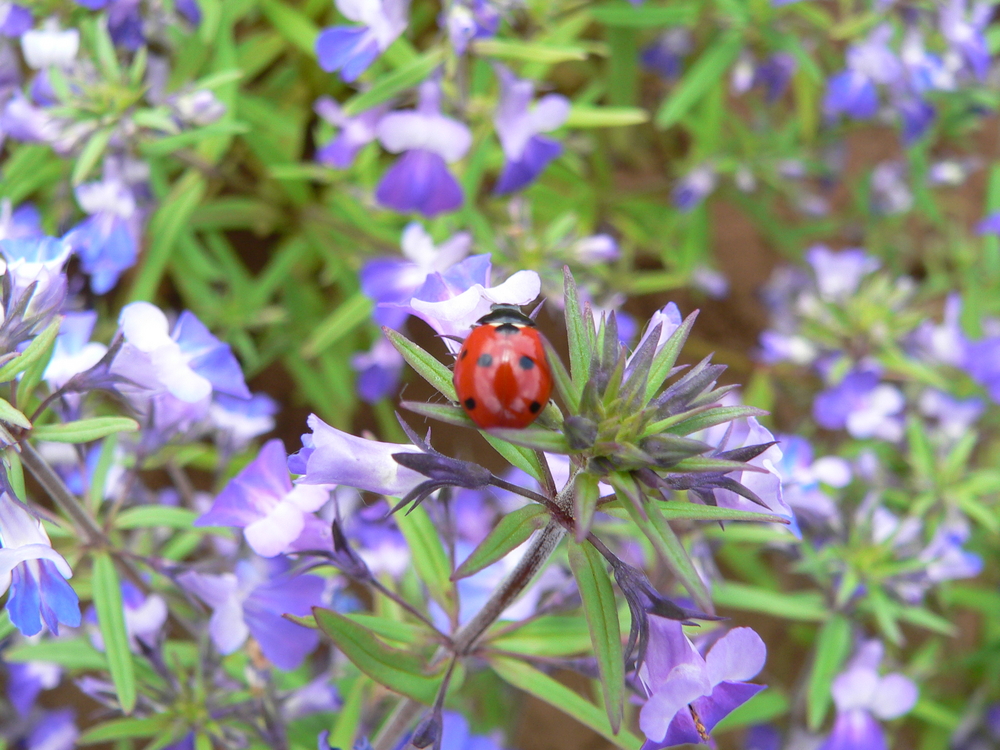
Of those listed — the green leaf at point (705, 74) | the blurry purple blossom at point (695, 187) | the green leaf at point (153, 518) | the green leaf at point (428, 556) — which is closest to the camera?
the green leaf at point (428, 556)

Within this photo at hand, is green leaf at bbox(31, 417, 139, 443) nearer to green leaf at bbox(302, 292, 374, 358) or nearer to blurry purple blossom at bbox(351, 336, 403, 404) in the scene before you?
green leaf at bbox(302, 292, 374, 358)

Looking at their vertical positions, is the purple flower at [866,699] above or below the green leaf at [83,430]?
below

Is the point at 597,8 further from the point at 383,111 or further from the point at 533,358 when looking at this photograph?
the point at 533,358

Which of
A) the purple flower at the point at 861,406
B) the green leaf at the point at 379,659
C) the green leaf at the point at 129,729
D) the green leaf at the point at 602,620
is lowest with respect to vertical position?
the purple flower at the point at 861,406

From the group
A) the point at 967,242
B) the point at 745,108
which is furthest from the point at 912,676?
the point at 745,108

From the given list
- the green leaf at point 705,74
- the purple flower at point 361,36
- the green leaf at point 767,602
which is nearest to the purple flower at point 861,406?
the green leaf at point 767,602

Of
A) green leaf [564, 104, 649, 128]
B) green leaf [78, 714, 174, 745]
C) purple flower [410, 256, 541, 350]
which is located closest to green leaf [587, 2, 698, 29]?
green leaf [564, 104, 649, 128]

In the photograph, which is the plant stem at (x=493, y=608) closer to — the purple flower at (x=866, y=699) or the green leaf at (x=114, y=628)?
the green leaf at (x=114, y=628)
